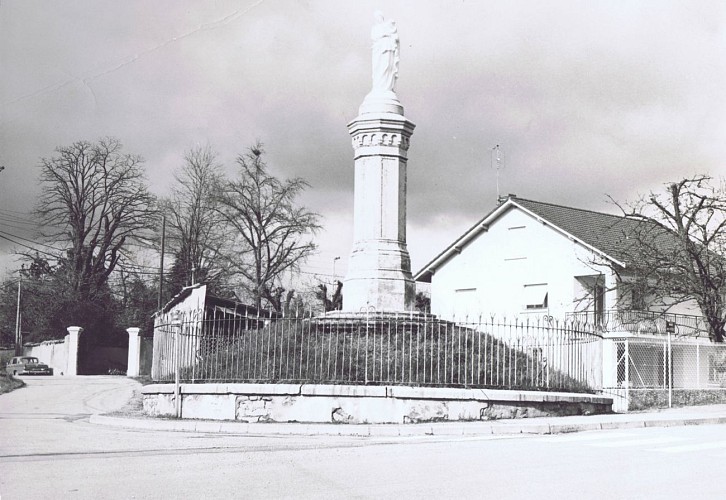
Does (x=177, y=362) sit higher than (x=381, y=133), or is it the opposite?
(x=381, y=133)

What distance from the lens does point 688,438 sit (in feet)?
41.0

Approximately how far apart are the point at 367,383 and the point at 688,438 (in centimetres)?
509

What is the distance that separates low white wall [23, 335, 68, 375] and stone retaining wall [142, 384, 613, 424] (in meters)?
27.8

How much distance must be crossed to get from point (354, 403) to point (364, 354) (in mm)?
1347

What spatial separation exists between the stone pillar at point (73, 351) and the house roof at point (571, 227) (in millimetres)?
16171

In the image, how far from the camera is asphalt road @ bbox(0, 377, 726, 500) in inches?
290

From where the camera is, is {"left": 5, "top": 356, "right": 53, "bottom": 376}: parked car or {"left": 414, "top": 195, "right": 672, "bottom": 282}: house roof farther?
{"left": 5, "top": 356, "right": 53, "bottom": 376}: parked car

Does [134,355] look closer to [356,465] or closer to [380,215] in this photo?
[380,215]

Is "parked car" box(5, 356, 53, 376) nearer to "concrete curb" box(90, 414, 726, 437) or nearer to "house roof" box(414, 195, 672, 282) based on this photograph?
"house roof" box(414, 195, 672, 282)

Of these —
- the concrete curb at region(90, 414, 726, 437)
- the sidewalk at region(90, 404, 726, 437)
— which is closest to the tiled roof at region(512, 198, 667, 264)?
the sidewalk at region(90, 404, 726, 437)

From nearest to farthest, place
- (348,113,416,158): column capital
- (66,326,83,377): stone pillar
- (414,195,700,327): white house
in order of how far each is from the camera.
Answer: (348,113,416,158): column capital < (414,195,700,327): white house < (66,326,83,377): stone pillar

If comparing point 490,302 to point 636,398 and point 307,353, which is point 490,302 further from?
point 307,353

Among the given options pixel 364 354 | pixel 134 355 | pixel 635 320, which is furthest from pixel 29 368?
pixel 364 354

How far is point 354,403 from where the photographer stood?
45.9ft
